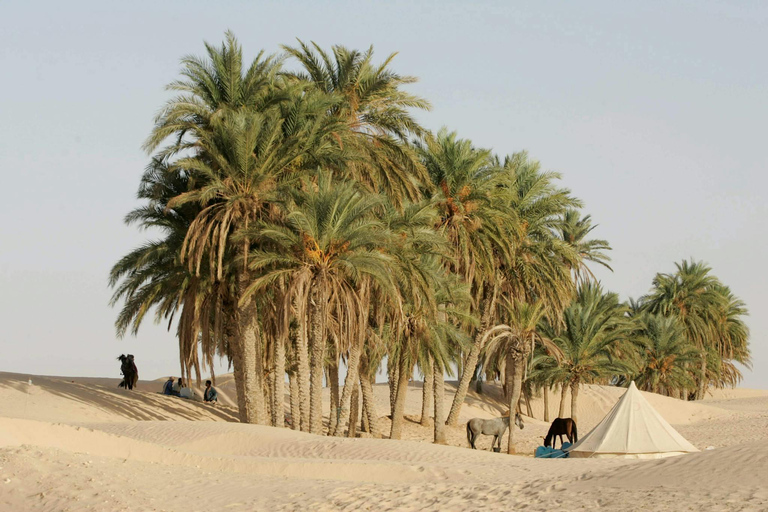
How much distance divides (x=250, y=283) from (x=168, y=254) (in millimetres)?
3264

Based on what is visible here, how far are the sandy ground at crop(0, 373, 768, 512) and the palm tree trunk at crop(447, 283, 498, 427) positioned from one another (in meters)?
14.4

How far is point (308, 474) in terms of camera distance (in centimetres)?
1838

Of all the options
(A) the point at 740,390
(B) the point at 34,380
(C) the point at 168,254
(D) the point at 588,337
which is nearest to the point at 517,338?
(D) the point at 588,337

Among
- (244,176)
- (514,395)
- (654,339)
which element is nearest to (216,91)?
(244,176)

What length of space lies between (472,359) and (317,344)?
486 inches

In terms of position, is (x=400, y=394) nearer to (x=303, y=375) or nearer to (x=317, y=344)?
(x=303, y=375)

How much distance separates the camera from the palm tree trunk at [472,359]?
38.1m

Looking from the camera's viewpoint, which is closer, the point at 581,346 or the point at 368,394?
the point at 368,394

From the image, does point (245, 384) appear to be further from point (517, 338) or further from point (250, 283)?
point (517, 338)

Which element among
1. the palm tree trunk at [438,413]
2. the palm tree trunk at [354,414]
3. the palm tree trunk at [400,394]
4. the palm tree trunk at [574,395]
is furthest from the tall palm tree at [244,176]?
the palm tree trunk at [574,395]

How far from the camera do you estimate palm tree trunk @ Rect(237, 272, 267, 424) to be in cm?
2828

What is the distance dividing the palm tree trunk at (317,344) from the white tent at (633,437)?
24.7 feet

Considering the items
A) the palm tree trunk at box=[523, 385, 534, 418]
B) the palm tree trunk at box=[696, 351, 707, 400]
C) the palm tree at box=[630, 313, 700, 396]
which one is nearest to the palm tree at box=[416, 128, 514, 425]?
the palm tree trunk at box=[523, 385, 534, 418]

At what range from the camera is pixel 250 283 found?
2775 cm
